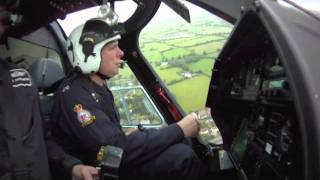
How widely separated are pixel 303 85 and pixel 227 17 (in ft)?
3.19

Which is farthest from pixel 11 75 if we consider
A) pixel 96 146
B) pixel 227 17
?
pixel 227 17

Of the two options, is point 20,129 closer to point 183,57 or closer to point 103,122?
point 103,122

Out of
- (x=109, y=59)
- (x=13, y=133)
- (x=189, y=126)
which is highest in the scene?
(x=109, y=59)

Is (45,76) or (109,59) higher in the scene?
(109,59)

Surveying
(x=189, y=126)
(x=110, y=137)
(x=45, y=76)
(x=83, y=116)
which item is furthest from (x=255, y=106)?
(x=45, y=76)

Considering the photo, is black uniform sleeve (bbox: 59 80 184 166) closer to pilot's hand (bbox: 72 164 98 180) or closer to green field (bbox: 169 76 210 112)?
pilot's hand (bbox: 72 164 98 180)

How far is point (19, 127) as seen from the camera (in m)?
1.85

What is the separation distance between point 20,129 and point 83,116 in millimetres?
359

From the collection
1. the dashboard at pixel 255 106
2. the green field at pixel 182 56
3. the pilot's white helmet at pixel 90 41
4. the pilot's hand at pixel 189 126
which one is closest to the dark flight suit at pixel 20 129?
the pilot's white helmet at pixel 90 41

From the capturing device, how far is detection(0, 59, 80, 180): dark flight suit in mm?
1821

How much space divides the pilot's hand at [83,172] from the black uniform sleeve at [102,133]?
0.31 ft

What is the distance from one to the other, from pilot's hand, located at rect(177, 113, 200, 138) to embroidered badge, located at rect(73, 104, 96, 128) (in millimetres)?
455

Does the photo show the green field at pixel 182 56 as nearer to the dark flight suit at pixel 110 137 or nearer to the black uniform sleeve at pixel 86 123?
the dark flight suit at pixel 110 137

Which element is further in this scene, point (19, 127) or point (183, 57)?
point (183, 57)
